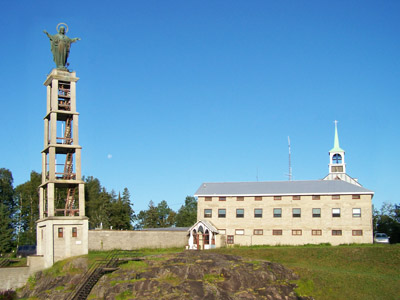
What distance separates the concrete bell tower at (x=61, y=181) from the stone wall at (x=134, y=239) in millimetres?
2082

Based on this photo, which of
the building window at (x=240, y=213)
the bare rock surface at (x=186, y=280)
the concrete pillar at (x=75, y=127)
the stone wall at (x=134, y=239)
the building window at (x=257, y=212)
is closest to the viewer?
the bare rock surface at (x=186, y=280)

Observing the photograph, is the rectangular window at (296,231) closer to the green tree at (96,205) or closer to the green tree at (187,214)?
→ the green tree at (96,205)

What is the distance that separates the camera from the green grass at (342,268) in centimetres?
4341

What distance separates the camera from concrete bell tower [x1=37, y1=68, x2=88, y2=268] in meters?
52.8

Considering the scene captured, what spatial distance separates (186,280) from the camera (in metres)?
43.9

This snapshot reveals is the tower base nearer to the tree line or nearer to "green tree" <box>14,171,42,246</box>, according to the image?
the tree line

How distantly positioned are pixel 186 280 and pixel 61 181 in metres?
18.5

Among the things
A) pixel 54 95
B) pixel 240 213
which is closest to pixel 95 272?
pixel 54 95

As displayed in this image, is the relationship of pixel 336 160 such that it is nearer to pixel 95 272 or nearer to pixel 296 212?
pixel 296 212

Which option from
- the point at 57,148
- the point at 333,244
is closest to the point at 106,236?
the point at 57,148

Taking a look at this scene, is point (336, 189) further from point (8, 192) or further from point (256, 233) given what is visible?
point (8, 192)

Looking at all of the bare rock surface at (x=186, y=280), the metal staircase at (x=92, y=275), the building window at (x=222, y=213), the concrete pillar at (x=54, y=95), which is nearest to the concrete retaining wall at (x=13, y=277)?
the bare rock surface at (x=186, y=280)

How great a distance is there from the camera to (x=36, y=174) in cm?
8788

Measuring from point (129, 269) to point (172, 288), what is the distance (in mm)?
4888
